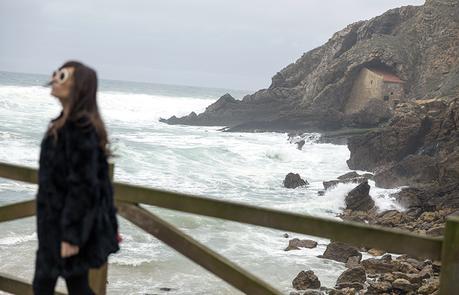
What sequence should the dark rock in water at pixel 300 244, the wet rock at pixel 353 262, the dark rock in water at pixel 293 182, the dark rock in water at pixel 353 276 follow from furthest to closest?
the dark rock in water at pixel 293 182, the dark rock in water at pixel 300 244, the wet rock at pixel 353 262, the dark rock in water at pixel 353 276

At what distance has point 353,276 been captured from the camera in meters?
10.9

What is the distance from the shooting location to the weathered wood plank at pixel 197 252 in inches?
119

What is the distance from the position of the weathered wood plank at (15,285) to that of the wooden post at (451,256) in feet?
8.20

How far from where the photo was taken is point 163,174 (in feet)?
88.4

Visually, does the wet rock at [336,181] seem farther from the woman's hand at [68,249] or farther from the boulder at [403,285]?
the woman's hand at [68,249]

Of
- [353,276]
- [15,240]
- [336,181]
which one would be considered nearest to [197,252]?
[353,276]

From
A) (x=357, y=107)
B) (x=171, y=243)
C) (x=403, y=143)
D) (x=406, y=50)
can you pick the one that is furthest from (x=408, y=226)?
(x=406, y=50)

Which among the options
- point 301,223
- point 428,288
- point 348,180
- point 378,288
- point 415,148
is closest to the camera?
point 301,223

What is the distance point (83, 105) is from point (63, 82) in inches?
5.9

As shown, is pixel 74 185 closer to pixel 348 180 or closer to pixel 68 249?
pixel 68 249

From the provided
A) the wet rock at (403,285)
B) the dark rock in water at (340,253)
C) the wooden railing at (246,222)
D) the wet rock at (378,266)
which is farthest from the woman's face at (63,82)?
the dark rock in water at (340,253)

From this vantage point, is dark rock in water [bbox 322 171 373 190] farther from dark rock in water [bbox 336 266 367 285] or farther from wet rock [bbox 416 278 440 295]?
wet rock [bbox 416 278 440 295]

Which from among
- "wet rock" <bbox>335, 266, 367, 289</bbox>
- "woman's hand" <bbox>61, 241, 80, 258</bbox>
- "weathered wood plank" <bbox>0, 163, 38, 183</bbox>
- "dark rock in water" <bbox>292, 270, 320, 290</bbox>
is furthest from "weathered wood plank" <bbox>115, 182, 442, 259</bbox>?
"wet rock" <bbox>335, 266, 367, 289</bbox>

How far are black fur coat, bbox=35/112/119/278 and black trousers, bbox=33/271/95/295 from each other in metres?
0.07
